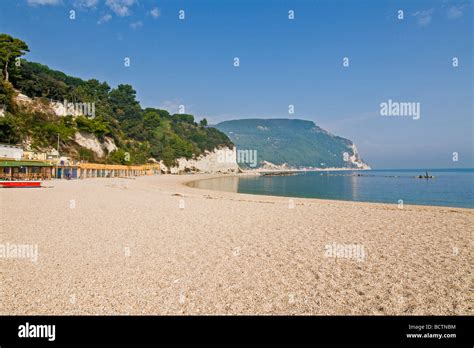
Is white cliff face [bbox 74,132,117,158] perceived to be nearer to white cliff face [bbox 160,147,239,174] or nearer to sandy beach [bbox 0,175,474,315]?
white cliff face [bbox 160,147,239,174]

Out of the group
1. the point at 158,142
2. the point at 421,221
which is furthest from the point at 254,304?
the point at 158,142

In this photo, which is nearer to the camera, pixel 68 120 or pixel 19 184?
pixel 19 184

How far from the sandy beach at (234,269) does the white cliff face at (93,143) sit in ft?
193

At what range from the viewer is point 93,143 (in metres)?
66.8

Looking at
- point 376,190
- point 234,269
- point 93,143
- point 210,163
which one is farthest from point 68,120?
point 210,163

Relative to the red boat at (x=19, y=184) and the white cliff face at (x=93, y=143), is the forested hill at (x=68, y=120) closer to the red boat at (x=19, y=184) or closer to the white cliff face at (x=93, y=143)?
the white cliff face at (x=93, y=143)

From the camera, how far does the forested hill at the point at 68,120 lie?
5172 centimetres

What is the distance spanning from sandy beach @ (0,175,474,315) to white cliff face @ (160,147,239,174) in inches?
3669

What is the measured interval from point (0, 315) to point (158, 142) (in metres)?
104

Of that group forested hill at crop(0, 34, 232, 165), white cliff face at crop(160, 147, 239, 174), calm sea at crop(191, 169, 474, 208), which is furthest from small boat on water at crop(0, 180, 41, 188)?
white cliff face at crop(160, 147, 239, 174)

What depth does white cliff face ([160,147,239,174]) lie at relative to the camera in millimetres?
111469

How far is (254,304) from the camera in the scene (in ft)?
15.0

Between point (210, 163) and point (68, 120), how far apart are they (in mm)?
74511

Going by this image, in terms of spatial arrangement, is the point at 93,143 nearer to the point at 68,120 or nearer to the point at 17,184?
the point at 68,120
